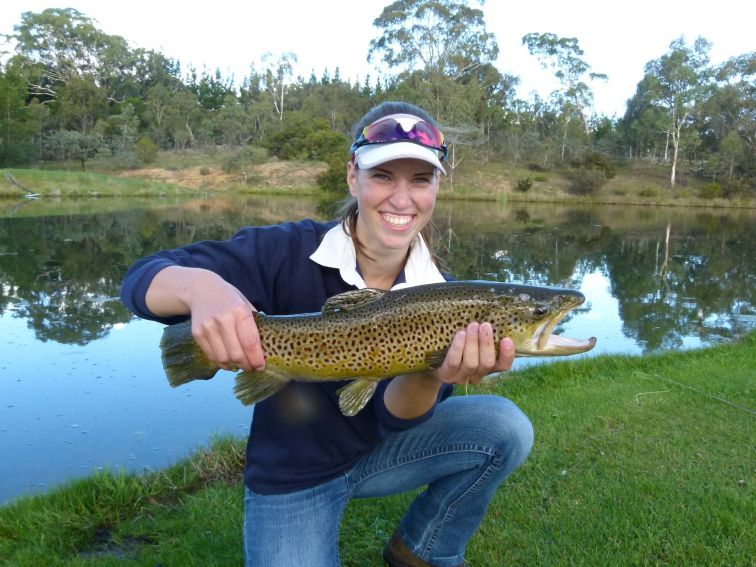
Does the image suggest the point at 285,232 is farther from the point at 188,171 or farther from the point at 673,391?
the point at 188,171

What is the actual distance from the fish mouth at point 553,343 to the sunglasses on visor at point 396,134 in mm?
1113

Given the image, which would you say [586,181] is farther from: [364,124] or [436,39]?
[364,124]

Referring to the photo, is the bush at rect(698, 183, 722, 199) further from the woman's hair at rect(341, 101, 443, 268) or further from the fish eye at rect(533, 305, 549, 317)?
the fish eye at rect(533, 305, 549, 317)

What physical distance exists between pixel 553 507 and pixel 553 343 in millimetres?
1676

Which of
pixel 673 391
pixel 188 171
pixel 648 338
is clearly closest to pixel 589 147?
pixel 188 171

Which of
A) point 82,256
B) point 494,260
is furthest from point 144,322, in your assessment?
point 494,260

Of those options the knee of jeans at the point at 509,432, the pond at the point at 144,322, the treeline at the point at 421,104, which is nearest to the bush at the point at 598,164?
the treeline at the point at 421,104

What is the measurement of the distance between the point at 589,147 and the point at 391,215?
206 ft

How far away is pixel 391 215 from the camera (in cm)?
305

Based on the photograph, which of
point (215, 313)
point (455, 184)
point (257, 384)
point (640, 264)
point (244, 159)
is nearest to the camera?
point (215, 313)

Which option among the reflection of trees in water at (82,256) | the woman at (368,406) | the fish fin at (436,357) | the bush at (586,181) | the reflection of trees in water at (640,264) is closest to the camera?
the fish fin at (436,357)

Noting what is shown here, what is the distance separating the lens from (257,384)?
2625mm

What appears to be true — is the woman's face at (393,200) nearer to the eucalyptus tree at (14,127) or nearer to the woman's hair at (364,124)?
the woman's hair at (364,124)

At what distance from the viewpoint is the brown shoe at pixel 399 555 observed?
3.21 m
